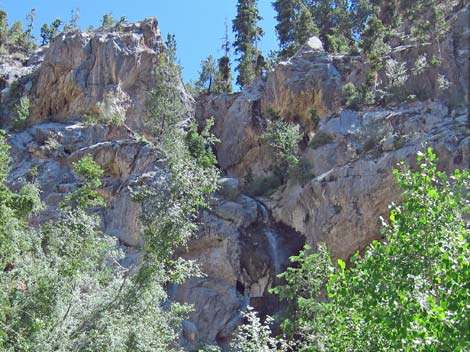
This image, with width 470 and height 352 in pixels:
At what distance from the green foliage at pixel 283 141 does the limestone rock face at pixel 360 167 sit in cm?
175

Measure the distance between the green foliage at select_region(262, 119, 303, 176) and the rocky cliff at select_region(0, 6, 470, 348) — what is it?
1.34 m

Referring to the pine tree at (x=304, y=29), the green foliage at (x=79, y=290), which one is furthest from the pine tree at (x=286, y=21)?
the green foliage at (x=79, y=290)

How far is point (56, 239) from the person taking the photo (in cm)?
1322

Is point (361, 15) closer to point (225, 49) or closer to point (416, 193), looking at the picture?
point (225, 49)

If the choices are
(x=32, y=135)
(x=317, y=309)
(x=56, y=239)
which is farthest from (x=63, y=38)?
(x=317, y=309)

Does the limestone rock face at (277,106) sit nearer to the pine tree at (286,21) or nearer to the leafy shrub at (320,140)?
the leafy shrub at (320,140)

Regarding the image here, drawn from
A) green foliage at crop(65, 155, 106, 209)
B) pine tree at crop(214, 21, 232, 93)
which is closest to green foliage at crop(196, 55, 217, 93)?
pine tree at crop(214, 21, 232, 93)

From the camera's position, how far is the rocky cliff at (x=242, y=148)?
79.2ft

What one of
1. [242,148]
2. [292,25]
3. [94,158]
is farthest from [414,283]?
[292,25]

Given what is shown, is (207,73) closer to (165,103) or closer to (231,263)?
(165,103)

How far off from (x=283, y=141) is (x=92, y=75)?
15.3 metres

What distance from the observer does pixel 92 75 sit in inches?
1486

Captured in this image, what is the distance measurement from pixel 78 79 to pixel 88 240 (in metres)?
26.6

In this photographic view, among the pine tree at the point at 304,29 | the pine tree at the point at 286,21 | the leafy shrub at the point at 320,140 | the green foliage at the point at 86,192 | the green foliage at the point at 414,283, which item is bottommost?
the green foliage at the point at 414,283
